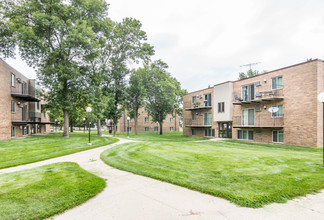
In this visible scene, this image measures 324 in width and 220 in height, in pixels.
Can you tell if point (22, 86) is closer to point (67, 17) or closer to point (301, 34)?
point (67, 17)

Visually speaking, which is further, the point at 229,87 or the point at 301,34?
the point at 301,34

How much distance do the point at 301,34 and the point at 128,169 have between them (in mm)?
28038

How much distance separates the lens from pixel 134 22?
23.7m

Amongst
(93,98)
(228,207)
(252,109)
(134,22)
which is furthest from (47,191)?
(134,22)

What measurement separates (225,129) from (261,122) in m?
5.30

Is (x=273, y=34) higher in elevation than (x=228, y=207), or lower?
higher

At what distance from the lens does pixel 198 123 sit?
25.6m

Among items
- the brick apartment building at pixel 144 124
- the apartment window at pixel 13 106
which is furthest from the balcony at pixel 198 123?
the apartment window at pixel 13 106

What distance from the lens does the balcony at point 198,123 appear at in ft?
78.6

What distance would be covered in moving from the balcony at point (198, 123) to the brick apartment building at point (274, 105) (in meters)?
0.15

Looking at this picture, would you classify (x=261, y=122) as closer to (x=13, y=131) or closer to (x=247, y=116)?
(x=247, y=116)

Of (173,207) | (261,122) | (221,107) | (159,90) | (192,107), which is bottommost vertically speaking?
(173,207)

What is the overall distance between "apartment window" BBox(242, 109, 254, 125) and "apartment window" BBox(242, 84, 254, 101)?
1333 millimetres

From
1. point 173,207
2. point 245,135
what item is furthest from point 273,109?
point 173,207
